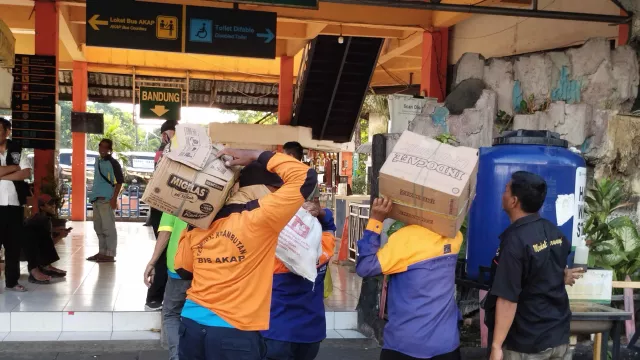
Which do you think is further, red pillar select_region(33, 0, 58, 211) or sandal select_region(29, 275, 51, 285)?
red pillar select_region(33, 0, 58, 211)

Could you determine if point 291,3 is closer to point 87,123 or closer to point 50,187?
point 50,187

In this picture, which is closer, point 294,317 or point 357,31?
point 294,317

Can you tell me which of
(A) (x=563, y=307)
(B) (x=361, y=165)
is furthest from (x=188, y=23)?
(B) (x=361, y=165)

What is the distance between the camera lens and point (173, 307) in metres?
4.00

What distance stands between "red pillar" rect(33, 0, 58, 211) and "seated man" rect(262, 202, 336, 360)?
23.3ft

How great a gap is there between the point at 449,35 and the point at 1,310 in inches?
321

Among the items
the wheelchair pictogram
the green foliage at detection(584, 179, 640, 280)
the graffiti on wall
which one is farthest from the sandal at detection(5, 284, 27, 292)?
the graffiti on wall

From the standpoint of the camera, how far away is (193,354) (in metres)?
2.44

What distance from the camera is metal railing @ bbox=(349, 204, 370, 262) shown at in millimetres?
8266

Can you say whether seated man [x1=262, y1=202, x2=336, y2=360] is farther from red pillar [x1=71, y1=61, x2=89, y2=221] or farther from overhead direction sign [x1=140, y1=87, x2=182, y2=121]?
red pillar [x1=71, y1=61, x2=89, y2=221]

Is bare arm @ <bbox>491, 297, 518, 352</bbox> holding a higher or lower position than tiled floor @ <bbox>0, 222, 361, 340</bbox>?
higher

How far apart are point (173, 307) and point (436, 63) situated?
7.79 m

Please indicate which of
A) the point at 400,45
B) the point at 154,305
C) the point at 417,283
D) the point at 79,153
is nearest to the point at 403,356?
the point at 417,283

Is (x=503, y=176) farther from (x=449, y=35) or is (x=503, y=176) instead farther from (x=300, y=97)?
(x=300, y=97)
